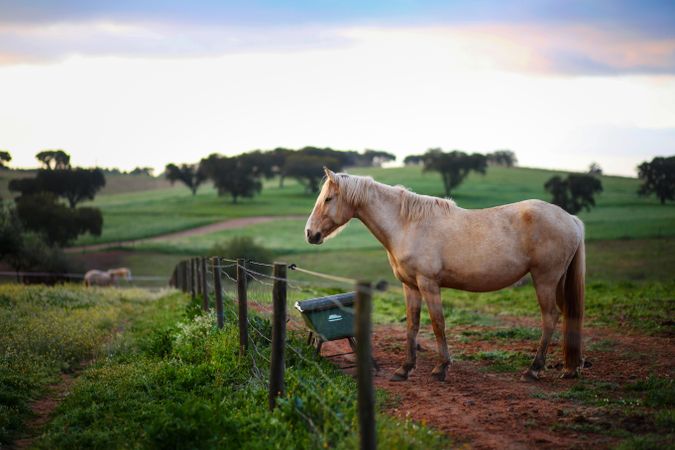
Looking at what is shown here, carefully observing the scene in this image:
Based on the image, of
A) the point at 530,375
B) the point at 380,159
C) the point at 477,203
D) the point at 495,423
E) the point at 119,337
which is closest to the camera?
the point at 495,423

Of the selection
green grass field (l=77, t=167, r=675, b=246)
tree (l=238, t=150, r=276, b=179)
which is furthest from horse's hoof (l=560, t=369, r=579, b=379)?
tree (l=238, t=150, r=276, b=179)

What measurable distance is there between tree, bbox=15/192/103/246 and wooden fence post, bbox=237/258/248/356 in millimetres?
47057

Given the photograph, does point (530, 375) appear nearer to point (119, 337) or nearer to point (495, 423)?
point (495, 423)

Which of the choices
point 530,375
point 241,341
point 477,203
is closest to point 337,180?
point 241,341

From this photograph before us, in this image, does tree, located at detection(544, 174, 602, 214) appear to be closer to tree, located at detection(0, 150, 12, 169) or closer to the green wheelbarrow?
the green wheelbarrow

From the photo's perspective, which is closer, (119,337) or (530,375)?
(530,375)

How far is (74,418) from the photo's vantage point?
6.86m

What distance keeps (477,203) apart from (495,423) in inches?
2538

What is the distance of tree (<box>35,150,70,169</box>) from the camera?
252 ft

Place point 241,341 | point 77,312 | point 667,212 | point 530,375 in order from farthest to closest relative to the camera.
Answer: point 667,212 → point 77,312 → point 241,341 → point 530,375

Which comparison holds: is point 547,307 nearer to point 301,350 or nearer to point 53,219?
point 301,350

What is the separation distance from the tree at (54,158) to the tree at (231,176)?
60.3 ft

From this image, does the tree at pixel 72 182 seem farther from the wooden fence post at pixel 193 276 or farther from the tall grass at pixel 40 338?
the wooden fence post at pixel 193 276

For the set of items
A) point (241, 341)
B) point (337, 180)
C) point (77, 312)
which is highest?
point (337, 180)
